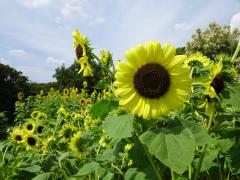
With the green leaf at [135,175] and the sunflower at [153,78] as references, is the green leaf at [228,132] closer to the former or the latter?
the sunflower at [153,78]

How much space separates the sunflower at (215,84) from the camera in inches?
61.8

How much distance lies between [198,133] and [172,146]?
0.42 feet

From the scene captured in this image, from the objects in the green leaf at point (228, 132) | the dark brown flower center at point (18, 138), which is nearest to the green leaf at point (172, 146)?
the green leaf at point (228, 132)

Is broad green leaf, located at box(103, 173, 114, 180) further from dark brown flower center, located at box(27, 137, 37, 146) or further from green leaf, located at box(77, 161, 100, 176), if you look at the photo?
dark brown flower center, located at box(27, 137, 37, 146)

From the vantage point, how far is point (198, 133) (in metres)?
1.44

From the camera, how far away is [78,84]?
2217cm

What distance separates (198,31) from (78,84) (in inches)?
294

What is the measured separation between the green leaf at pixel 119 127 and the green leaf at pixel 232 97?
13.3 inches

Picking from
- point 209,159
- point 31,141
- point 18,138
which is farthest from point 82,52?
point 18,138

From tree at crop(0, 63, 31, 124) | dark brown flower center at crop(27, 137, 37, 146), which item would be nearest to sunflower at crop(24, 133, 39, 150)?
dark brown flower center at crop(27, 137, 37, 146)

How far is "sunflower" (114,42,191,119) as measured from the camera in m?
1.59

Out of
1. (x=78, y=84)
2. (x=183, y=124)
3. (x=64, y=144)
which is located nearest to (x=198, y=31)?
(x=78, y=84)

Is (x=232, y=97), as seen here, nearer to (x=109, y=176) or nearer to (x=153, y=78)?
(x=153, y=78)

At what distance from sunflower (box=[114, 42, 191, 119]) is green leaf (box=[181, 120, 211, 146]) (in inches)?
5.2
